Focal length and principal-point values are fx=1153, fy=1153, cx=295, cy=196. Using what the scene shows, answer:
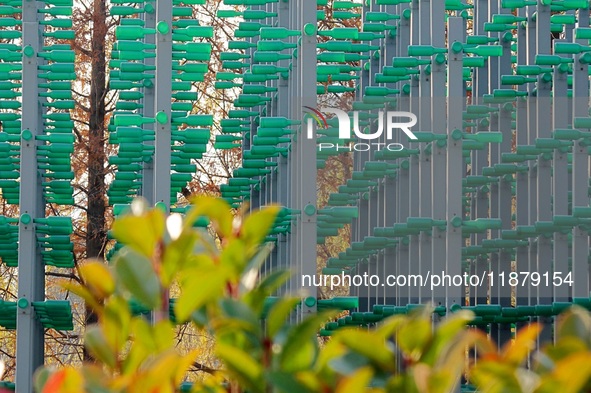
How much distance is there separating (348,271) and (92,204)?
12.2 feet

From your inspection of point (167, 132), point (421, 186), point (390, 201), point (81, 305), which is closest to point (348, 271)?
point (390, 201)

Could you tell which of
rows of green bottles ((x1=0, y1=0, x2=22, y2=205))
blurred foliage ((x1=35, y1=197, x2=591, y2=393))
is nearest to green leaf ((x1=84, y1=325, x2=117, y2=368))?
blurred foliage ((x1=35, y1=197, x2=591, y2=393))

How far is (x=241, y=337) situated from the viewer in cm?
82

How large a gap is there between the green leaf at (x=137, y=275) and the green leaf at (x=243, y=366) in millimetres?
59

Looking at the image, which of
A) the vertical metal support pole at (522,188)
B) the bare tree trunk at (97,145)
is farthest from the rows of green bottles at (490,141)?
the bare tree trunk at (97,145)

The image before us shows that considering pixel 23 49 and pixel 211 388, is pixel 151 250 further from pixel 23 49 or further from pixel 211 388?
pixel 23 49

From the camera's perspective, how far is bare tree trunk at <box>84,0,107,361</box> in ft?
42.1

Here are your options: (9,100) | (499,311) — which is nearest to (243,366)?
(499,311)

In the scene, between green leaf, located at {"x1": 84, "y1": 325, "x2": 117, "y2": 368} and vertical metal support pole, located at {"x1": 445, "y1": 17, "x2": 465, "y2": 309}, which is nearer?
green leaf, located at {"x1": 84, "y1": 325, "x2": 117, "y2": 368}

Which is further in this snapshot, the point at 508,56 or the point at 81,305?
the point at 81,305

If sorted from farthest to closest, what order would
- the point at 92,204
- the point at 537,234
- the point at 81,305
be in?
the point at 81,305, the point at 92,204, the point at 537,234

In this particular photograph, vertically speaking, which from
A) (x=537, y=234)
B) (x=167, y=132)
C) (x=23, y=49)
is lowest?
(x=537, y=234)

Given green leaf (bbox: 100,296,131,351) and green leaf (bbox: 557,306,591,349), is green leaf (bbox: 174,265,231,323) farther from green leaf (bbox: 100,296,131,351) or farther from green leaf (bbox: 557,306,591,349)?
green leaf (bbox: 557,306,591,349)

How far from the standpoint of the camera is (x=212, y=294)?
806 millimetres
